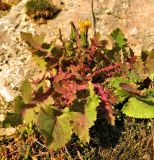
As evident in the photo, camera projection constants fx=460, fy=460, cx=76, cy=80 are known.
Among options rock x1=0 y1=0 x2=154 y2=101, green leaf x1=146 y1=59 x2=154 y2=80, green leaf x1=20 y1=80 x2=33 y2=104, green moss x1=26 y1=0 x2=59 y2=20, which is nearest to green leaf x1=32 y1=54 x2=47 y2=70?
rock x1=0 y1=0 x2=154 y2=101

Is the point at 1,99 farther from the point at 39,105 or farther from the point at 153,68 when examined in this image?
the point at 153,68

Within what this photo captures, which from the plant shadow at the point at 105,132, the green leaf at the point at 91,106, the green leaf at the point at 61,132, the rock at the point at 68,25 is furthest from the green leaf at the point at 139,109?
the rock at the point at 68,25

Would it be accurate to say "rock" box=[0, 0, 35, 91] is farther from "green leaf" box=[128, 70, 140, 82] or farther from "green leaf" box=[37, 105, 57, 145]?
"green leaf" box=[128, 70, 140, 82]

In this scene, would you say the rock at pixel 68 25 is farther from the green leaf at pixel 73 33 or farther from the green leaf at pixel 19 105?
the green leaf at pixel 19 105

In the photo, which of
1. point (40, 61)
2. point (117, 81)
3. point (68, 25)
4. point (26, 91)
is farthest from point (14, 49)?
point (117, 81)

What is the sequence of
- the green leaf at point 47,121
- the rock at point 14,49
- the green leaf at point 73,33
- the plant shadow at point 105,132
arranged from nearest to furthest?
the green leaf at point 47,121, the plant shadow at point 105,132, the green leaf at point 73,33, the rock at point 14,49

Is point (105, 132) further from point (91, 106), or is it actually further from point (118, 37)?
point (118, 37)

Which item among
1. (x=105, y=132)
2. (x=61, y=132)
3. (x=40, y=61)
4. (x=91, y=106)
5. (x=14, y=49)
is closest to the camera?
(x=61, y=132)
